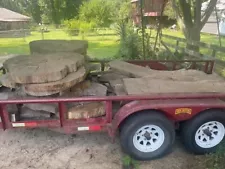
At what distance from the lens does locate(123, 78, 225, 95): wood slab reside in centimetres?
305

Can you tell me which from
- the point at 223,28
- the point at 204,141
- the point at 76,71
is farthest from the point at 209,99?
the point at 223,28

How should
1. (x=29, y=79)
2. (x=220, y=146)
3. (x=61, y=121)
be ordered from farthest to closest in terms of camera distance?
(x=220, y=146)
(x=61, y=121)
(x=29, y=79)

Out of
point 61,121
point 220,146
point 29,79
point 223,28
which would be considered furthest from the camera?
point 223,28

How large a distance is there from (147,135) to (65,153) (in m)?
1.15

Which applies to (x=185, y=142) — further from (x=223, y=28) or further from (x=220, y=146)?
(x=223, y=28)

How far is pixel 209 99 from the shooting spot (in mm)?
2992

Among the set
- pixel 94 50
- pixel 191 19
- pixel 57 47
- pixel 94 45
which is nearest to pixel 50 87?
pixel 57 47

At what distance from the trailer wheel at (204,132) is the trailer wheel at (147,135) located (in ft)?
0.71

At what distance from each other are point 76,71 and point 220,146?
2188 millimetres

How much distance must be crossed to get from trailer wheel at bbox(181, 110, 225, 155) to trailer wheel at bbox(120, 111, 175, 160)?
0.22 metres

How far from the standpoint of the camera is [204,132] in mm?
3145

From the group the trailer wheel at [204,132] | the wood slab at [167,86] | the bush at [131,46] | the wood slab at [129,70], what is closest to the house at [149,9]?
the bush at [131,46]

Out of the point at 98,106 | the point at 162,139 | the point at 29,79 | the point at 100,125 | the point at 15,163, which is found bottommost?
the point at 15,163

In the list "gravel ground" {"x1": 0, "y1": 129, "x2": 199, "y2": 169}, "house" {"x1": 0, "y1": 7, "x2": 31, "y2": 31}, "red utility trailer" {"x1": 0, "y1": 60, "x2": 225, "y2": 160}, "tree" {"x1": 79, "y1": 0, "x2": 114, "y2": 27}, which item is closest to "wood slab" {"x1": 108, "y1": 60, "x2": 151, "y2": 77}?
"red utility trailer" {"x1": 0, "y1": 60, "x2": 225, "y2": 160}
